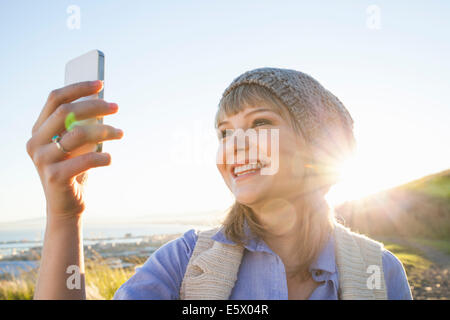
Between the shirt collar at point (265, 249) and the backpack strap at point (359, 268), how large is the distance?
1.9 inches

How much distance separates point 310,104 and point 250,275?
3.99 ft

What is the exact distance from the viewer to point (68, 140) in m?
1.20

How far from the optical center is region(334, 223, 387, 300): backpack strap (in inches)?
75.3

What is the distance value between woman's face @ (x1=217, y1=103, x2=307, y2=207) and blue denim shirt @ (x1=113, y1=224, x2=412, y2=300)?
34 centimetres

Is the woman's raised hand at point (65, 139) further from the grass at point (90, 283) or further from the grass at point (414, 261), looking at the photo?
the grass at point (414, 261)

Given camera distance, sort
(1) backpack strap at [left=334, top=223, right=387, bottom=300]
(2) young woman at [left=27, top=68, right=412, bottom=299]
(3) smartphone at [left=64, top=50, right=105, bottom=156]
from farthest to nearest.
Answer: (1) backpack strap at [left=334, top=223, right=387, bottom=300]
(3) smartphone at [left=64, top=50, right=105, bottom=156]
(2) young woman at [left=27, top=68, right=412, bottom=299]

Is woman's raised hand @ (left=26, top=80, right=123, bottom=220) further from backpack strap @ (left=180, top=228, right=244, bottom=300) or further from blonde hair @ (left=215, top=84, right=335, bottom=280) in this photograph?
blonde hair @ (left=215, top=84, right=335, bottom=280)

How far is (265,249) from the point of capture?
1970mm

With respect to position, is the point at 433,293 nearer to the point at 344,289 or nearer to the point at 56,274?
the point at 344,289

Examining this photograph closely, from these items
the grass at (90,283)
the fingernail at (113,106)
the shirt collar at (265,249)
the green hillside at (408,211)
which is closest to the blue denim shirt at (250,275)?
the shirt collar at (265,249)

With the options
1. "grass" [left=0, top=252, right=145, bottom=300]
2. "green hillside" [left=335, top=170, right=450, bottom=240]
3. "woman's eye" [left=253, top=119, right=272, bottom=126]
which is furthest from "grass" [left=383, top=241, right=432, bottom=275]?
"woman's eye" [left=253, top=119, right=272, bottom=126]

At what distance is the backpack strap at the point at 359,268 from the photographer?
1.91 meters

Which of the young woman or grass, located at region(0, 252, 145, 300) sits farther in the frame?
grass, located at region(0, 252, 145, 300)
